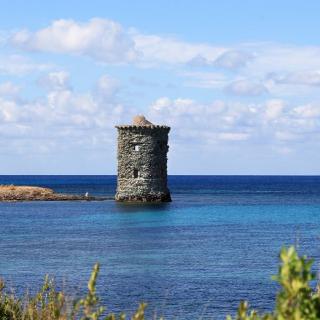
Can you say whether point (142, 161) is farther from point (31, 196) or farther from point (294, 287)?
point (294, 287)

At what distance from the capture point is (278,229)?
48062mm

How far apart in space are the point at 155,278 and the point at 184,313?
21.0 ft

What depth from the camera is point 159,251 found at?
116 feet

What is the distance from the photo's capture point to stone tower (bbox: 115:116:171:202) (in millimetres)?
61875

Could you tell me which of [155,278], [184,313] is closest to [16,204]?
[155,278]

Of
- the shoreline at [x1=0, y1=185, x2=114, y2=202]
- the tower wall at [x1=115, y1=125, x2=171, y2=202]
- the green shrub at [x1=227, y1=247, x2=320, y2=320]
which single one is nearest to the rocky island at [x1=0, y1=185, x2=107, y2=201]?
the shoreline at [x1=0, y1=185, x2=114, y2=202]

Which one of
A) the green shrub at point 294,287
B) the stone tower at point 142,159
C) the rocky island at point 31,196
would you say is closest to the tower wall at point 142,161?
the stone tower at point 142,159

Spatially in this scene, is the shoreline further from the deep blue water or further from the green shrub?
the green shrub

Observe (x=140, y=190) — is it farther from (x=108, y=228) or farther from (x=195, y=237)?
(x=195, y=237)

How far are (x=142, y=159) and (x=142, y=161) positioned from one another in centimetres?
18

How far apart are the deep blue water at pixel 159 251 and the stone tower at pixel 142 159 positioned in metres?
1.80

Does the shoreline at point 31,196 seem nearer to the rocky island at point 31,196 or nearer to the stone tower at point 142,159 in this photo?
the rocky island at point 31,196

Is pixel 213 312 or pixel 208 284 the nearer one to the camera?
pixel 213 312

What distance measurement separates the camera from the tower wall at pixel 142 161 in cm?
6188
